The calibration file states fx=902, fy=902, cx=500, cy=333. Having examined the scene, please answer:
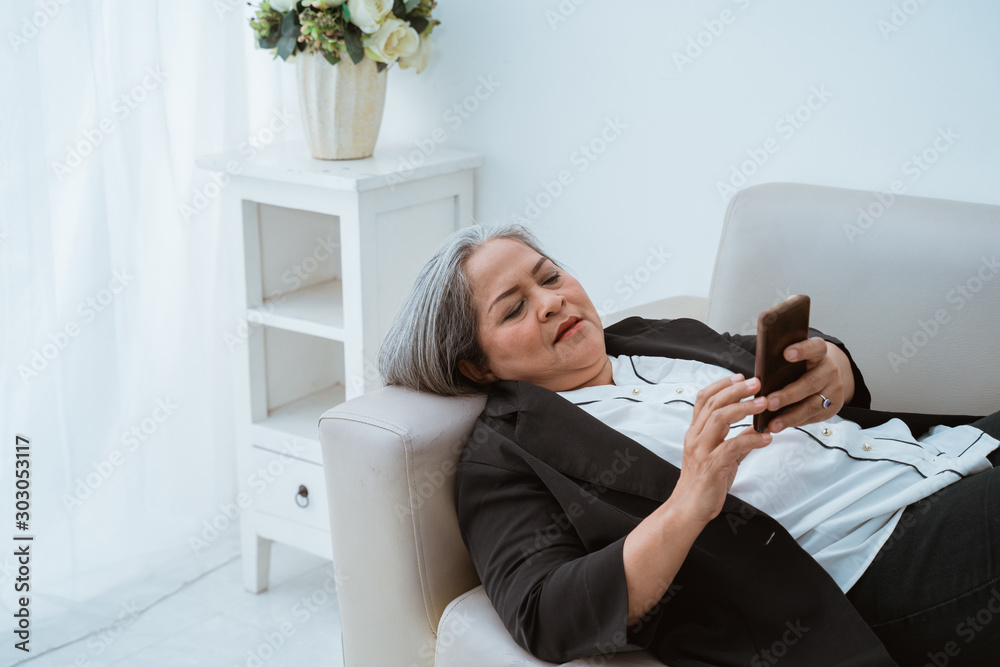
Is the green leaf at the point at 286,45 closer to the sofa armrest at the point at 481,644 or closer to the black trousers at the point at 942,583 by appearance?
the sofa armrest at the point at 481,644

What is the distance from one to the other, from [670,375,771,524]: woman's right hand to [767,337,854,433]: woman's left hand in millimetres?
44

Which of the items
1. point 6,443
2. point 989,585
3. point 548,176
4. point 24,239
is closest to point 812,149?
point 548,176

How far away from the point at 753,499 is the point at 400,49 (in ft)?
4.07

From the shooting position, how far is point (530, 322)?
4.46ft

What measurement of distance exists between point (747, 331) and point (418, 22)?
1.00 meters

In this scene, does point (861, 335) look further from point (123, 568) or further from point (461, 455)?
point (123, 568)

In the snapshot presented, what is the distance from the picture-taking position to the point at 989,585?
1.07m

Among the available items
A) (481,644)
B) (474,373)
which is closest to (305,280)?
(474,373)

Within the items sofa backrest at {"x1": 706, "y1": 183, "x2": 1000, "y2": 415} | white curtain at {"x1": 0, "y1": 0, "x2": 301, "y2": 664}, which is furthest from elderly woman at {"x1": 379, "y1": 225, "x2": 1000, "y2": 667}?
white curtain at {"x1": 0, "y1": 0, "x2": 301, "y2": 664}

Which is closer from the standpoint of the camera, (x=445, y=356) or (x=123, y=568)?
(x=445, y=356)

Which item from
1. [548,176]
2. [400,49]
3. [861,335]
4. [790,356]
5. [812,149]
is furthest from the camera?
[548,176]

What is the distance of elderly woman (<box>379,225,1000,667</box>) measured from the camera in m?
1.07

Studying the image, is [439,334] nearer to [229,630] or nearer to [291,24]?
[291,24]

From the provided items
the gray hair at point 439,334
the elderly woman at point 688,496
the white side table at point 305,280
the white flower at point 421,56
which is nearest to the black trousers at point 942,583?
the elderly woman at point 688,496
